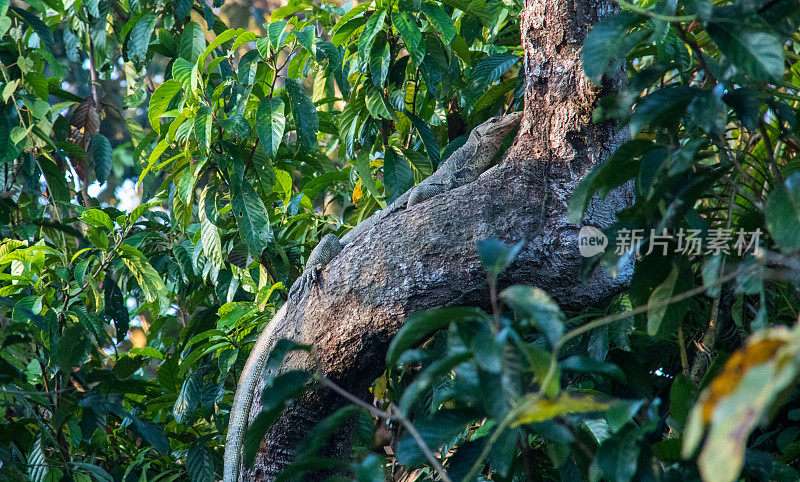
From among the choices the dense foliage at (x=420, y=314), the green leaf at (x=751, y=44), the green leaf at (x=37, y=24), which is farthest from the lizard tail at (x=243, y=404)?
the green leaf at (x=37, y=24)

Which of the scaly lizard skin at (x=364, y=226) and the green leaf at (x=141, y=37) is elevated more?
the green leaf at (x=141, y=37)

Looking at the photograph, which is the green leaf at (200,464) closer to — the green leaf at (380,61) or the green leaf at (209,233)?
the green leaf at (209,233)

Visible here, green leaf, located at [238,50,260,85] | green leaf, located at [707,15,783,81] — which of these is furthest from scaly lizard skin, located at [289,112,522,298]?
green leaf, located at [707,15,783,81]

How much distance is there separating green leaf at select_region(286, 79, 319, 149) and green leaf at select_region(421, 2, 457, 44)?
68 cm

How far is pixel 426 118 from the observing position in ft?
11.6

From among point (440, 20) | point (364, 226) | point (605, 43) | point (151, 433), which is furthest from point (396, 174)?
point (605, 43)

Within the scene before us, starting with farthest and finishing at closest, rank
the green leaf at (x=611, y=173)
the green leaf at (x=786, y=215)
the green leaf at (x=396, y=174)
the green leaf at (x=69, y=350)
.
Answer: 1. the green leaf at (x=396, y=174)
2. the green leaf at (x=69, y=350)
3. the green leaf at (x=611, y=173)
4. the green leaf at (x=786, y=215)

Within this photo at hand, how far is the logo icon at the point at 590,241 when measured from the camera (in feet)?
6.19

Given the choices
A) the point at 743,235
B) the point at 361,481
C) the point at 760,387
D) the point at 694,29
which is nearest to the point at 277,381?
the point at 361,481

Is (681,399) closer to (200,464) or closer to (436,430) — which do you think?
(436,430)

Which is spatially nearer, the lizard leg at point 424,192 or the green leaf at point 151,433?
the green leaf at point 151,433

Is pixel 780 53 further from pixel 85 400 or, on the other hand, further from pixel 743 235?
pixel 85 400

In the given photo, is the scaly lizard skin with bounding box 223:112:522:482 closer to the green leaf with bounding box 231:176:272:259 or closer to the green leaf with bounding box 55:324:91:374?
the green leaf with bounding box 231:176:272:259

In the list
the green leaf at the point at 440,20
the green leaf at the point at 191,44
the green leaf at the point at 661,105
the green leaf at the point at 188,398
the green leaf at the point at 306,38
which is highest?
the green leaf at the point at 191,44
